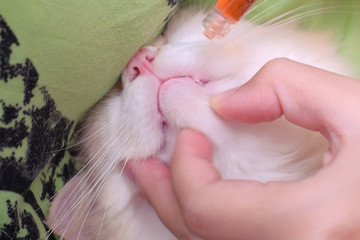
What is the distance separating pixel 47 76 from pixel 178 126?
0.22m

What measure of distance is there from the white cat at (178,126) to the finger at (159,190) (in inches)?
0.9

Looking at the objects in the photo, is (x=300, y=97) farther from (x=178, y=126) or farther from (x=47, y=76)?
(x=47, y=76)

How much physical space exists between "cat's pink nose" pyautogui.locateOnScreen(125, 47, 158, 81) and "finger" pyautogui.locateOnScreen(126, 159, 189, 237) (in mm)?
163

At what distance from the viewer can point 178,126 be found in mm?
692

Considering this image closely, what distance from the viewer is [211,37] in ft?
2.32

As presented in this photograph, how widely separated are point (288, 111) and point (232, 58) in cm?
20

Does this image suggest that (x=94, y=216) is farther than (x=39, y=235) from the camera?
Yes

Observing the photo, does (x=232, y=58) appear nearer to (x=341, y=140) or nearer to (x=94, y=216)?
(x=341, y=140)

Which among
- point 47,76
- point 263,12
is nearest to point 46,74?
point 47,76

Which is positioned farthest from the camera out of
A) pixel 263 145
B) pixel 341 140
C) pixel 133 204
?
pixel 133 204

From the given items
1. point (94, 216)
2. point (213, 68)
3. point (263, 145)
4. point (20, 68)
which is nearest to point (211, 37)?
point (213, 68)

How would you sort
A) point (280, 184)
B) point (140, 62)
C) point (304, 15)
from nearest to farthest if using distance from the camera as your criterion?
point (280, 184)
point (140, 62)
point (304, 15)

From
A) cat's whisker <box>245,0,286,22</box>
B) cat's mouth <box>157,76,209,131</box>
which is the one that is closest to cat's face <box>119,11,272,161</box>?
cat's mouth <box>157,76,209,131</box>

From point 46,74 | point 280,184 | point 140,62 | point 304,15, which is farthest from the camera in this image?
point 304,15
